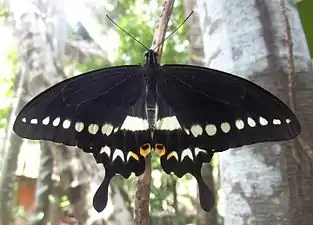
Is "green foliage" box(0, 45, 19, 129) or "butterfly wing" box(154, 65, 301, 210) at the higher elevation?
"green foliage" box(0, 45, 19, 129)

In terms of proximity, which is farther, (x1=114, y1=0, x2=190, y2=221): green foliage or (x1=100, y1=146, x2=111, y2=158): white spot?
(x1=114, y1=0, x2=190, y2=221): green foliage

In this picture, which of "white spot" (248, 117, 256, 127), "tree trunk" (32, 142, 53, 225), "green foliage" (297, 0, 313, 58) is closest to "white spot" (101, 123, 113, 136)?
"white spot" (248, 117, 256, 127)

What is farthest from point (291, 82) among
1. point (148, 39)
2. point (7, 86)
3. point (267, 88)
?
point (7, 86)

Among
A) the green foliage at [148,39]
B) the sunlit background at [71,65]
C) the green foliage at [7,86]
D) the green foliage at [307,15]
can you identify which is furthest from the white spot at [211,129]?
the green foliage at [7,86]

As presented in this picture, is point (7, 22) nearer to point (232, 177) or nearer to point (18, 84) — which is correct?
point (18, 84)

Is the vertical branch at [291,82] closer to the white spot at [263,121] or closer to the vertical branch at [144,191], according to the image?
the white spot at [263,121]

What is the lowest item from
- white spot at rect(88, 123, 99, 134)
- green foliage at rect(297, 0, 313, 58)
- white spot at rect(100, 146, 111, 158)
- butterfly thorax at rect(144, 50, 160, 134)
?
white spot at rect(100, 146, 111, 158)

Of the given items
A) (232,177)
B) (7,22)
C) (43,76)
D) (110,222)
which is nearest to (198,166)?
(232,177)

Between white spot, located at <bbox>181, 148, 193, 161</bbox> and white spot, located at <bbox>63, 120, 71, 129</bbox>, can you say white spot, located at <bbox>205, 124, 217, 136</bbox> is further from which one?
white spot, located at <bbox>63, 120, 71, 129</bbox>
